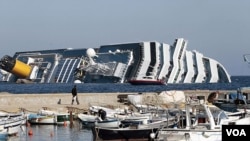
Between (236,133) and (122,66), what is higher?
(122,66)

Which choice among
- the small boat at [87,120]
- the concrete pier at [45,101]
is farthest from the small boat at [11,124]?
the concrete pier at [45,101]

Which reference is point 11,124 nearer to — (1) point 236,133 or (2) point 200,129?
(2) point 200,129

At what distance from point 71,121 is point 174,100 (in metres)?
9.86

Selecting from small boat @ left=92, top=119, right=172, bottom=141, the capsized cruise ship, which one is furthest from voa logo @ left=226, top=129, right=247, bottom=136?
the capsized cruise ship

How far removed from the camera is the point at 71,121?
113 ft

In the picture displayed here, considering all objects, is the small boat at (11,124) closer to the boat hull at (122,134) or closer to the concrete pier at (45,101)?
the boat hull at (122,134)

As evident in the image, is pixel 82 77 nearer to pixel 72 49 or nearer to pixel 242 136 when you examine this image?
pixel 72 49

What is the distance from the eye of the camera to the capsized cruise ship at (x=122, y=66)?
408ft

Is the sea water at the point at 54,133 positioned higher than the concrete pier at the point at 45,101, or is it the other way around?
Answer: the concrete pier at the point at 45,101

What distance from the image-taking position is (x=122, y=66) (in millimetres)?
128875

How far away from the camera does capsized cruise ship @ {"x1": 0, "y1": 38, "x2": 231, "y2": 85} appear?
124375 mm

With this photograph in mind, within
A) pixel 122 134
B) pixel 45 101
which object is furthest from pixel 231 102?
pixel 45 101


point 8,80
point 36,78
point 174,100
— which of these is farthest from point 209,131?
point 8,80

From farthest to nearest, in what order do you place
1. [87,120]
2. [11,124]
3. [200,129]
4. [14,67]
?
[14,67], [87,120], [11,124], [200,129]
